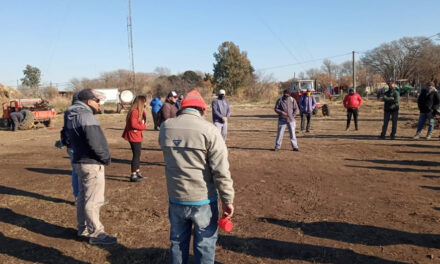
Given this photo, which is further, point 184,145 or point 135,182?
point 135,182

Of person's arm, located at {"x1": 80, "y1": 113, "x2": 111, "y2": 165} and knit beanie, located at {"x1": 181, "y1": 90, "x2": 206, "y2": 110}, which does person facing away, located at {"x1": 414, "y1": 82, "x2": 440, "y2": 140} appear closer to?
knit beanie, located at {"x1": 181, "y1": 90, "x2": 206, "y2": 110}

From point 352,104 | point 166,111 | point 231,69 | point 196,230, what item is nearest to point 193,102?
point 196,230

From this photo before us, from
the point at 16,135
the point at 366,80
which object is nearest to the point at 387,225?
the point at 16,135

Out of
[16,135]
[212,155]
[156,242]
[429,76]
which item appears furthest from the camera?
[429,76]

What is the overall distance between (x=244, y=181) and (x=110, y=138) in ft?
27.5

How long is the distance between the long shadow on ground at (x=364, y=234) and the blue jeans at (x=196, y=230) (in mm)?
1935

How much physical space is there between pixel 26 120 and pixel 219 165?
17516 mm

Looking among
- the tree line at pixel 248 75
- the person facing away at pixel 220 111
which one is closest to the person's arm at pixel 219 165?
the person facing away at pixel 220 111

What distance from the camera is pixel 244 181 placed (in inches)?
260

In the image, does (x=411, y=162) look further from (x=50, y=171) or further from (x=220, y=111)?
(x=50, y=171)

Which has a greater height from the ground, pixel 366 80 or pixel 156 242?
pixel 366 80

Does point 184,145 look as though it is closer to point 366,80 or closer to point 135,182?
point 135,182

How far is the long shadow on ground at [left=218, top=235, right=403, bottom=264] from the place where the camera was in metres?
3.50

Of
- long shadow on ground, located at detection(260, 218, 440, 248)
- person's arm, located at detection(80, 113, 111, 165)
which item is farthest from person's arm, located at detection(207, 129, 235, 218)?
long shadow on ground, located at detection(260, 218, 440, 248)
